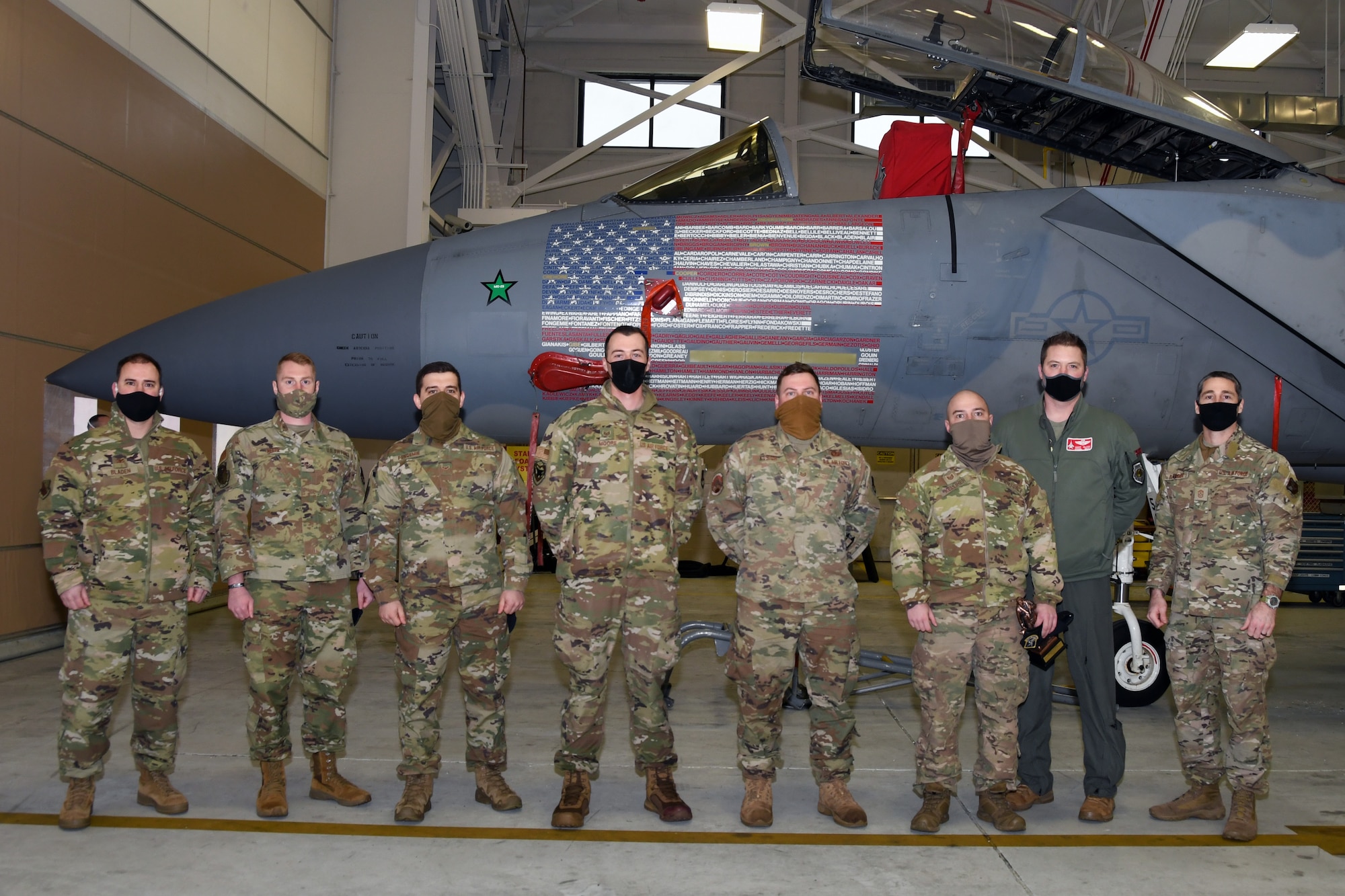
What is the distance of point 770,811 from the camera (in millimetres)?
4047

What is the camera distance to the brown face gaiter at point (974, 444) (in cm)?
412

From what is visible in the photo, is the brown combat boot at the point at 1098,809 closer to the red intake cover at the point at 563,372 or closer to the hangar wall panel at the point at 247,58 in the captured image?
the red intake cover at the point at 563,372

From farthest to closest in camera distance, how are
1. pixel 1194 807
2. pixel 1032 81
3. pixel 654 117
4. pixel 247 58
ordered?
pixel 654 117
pixel 247 58
pixel 1032 81
pixel 1194 807

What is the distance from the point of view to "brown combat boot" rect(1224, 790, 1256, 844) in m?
Result: 4.00

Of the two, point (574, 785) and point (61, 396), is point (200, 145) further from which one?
point (574, 785)

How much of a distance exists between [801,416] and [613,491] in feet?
2.80

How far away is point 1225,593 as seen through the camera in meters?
4.14

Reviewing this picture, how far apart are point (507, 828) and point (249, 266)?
8888 mm

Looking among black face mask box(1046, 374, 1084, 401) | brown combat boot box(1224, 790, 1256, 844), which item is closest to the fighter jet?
black face mask box(1046, 374, 1084, 401)

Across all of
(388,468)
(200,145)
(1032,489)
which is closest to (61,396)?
(200,145)

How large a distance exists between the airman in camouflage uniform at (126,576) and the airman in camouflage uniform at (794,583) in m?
2.32

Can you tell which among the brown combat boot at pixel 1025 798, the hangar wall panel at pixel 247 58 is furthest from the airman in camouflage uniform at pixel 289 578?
the hangar wall panel at pixel 247 58

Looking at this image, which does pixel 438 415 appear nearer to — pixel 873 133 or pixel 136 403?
pixel 136 403

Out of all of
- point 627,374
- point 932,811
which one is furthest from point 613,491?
point 932,811
